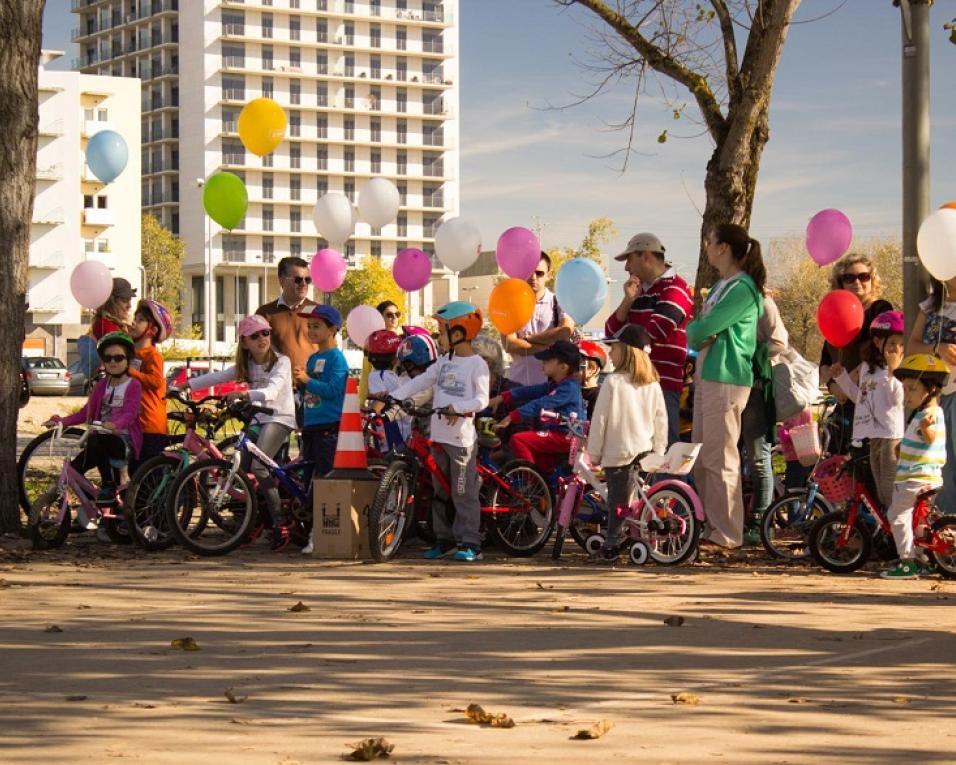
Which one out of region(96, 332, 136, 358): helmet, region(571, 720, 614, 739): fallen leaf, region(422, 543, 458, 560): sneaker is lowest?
region(422, 543, 458, 560): sneaker

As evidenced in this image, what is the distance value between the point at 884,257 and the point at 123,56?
7611cm

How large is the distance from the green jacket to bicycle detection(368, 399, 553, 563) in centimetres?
153

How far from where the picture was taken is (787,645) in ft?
25.5

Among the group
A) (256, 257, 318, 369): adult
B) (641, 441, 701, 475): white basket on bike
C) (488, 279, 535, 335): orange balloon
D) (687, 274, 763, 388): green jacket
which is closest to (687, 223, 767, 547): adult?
(687, 274, 763, 388): green jacket

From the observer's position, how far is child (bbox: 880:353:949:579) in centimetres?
1034

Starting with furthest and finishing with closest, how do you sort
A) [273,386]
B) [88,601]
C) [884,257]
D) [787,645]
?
[884,257]
[273,386]
[88,601]
[787,645]

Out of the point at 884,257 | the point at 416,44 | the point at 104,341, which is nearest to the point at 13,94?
the point at 104,341

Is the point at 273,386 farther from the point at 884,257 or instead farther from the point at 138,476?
the point at 884,257

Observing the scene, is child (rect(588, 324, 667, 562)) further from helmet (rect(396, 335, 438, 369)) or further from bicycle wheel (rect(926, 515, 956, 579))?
bicycle wheel (rect(926, 515, 956, 579))

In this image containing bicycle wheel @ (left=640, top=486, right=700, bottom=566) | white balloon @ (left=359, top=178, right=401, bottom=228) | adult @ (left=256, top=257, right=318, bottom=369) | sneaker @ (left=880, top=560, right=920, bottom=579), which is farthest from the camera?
white balloon @ (left=359, top=178, right=401, bottom=228)

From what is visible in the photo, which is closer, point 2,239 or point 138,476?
point 138,476

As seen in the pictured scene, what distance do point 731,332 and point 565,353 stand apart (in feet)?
4.73

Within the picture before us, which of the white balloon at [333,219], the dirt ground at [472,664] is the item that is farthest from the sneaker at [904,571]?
the white balloon at [333,219]

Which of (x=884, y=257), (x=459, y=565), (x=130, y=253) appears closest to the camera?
(x=459, y=565)
